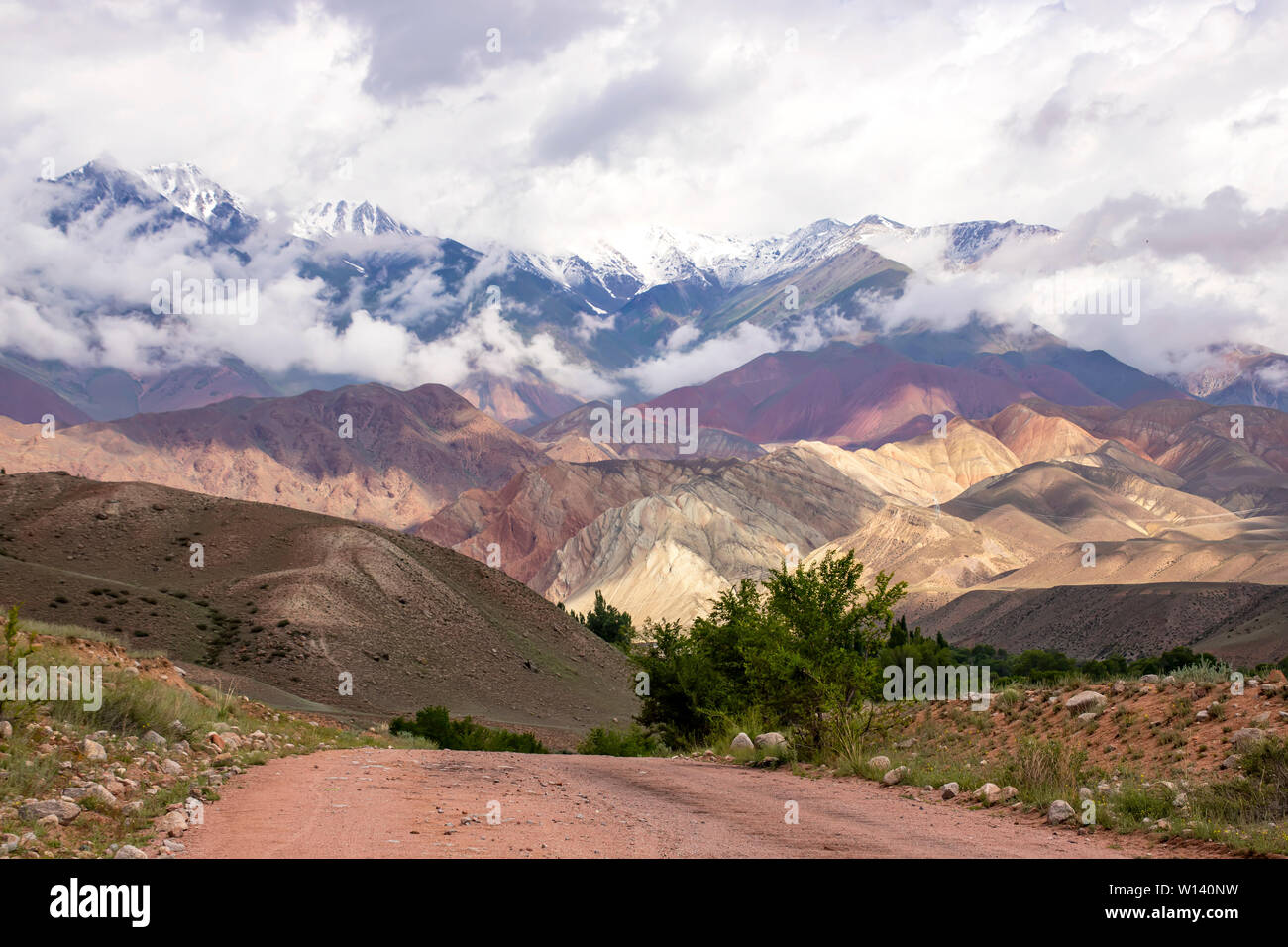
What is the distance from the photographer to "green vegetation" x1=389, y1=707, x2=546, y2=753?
3603 cm

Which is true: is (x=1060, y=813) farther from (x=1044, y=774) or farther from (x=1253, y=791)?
(x=1253, y=791)

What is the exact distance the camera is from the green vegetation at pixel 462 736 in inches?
1418

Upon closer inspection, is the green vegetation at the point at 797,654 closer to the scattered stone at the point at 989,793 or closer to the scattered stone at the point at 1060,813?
the scattered stone at the point at 989,793

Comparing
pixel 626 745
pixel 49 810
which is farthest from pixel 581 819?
pixel 626 745

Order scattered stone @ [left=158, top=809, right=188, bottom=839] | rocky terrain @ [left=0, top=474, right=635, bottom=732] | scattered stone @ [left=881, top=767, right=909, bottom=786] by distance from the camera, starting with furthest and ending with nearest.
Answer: rocky terrain @ [left=0, top=474, right=635, bottom=732], scattered stone @ [left=881, top=767, right=909, bottom=786], scattered stone @ [left=158, top=809, right=188, bottom=839]

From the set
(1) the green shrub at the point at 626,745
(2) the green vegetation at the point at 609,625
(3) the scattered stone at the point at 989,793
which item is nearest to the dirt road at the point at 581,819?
(3) the scattered stone at the point at 989,793

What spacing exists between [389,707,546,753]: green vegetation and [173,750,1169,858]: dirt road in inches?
746

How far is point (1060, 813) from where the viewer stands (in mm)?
11664

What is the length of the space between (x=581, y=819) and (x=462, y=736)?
2645 cm

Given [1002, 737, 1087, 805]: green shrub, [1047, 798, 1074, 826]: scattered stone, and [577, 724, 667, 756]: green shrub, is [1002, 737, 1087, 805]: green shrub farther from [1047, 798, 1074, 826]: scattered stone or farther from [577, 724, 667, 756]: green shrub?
[577, 724, 667, 756]: green shrub

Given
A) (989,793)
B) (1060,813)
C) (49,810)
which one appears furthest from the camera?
(989,793)

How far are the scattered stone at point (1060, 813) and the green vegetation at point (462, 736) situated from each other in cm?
2548

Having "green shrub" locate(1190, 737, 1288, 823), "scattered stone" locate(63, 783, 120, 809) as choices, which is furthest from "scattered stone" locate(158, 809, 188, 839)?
"green shrub" locate(1190, 737, 1288, 823)

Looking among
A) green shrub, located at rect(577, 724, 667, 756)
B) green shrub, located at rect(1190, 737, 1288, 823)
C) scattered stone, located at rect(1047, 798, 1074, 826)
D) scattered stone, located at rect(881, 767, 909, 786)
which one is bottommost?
green shrub, located at rect(577, 724, 667, 756)
